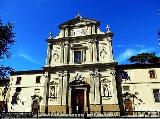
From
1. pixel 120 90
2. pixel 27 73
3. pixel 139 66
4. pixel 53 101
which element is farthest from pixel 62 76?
pixel 139 66

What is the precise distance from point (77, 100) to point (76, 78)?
11.2 ft

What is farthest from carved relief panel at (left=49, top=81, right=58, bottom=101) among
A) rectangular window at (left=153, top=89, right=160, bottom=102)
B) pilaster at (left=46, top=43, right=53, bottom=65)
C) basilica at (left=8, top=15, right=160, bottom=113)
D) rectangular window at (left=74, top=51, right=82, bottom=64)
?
rectangular window at (left=153, top=89, right=160, bottom=102)

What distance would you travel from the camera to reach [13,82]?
30.6 meters

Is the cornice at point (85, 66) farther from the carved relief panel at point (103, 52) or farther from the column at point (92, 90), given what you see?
the carved relief panel at point (103, 52)

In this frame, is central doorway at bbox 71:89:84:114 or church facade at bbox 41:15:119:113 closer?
church facade at bbox 41:15:119:113

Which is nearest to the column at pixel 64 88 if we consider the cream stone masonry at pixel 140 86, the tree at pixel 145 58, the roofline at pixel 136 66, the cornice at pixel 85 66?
the cornice at pixel 85 66

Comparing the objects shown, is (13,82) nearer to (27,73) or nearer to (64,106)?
(27,73)

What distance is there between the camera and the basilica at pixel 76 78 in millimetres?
25000

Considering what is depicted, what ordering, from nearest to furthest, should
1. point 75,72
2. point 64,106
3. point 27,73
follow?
point 64,106
point 75,72
point 27,73

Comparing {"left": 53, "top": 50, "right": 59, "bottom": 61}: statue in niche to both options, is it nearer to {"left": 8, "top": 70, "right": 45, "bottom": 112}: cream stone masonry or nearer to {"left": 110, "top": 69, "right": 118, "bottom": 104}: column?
{"left": 8, "top": 70, "right": 45, "bottom": 112}: cream stone masonry

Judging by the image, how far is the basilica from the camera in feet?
82.0

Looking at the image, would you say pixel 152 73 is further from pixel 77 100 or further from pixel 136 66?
pixel 77 100

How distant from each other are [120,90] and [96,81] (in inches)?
151

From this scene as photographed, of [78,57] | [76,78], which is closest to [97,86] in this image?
[76,78]
